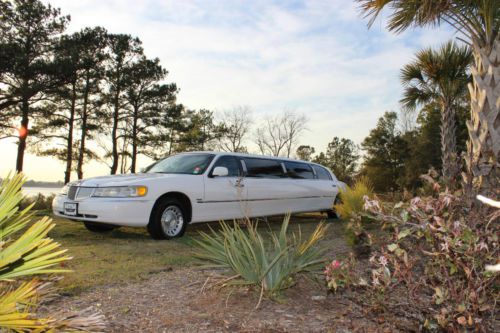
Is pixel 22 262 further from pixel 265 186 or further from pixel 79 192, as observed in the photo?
pixel 265 186

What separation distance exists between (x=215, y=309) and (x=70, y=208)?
176 inches

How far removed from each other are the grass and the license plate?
44 centimetres

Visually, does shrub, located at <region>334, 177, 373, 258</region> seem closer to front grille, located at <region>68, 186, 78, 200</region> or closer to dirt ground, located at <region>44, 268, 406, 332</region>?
dirt ground, located at <region>44, 268, 406, 332</region>

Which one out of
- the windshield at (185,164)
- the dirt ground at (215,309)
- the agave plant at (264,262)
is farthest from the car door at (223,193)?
the dirt ground at (215,309)

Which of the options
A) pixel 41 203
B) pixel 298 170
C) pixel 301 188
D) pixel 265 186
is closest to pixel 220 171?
pixel 265 186

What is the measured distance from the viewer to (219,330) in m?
3.02

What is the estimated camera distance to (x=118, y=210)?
6.54 meters

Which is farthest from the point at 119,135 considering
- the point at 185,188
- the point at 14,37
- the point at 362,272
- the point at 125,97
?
the point at 362,272

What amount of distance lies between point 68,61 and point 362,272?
2096 centimetres

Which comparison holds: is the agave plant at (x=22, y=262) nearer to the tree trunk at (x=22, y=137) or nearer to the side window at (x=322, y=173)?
the side window at (x=322, y=173)

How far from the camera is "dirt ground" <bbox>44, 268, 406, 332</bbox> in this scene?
307cm

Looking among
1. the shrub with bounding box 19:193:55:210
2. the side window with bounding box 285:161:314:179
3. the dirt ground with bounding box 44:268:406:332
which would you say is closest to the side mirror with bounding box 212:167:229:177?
the side window with bounding box 285:161:314:179

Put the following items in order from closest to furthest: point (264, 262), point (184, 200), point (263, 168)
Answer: point (264, 262), point (184, 200), point (263, 168)

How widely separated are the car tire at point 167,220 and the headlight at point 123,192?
36 centimetres
